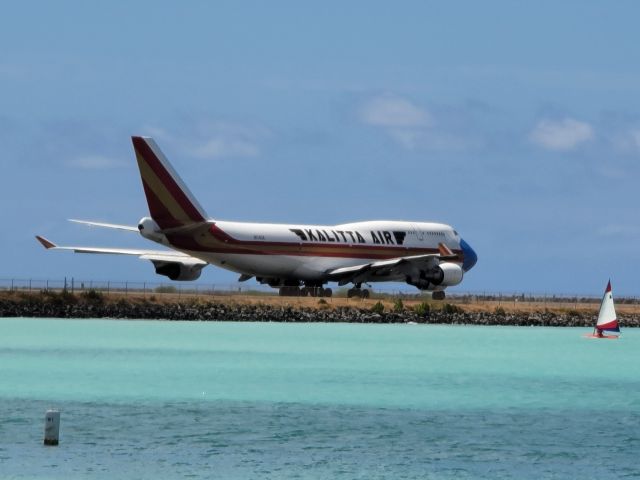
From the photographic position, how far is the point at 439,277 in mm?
98688

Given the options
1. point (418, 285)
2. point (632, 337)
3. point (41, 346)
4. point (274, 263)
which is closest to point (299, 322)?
point (274, 263)

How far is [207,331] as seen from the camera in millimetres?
82750

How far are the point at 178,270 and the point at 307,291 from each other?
29.0ft

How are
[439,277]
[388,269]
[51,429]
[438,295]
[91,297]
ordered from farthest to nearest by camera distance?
[438,295], [439,277], [388,269], [91,297], [51,429]

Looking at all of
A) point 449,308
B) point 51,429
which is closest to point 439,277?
point 449,308

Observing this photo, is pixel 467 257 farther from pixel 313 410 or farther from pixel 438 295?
pixel 313 410

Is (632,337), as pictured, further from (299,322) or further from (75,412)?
(75,412)

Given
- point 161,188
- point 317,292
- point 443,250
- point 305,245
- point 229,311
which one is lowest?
point 229,311

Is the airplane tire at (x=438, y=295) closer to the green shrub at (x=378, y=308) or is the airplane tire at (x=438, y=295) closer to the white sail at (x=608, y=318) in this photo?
the green shrub at (x=378, y=308)

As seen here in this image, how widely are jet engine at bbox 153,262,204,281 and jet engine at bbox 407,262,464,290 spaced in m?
14.4

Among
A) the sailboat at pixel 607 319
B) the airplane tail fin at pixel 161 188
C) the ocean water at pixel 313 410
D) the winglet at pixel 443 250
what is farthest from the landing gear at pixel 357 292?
the ocean water at pixel 313 410

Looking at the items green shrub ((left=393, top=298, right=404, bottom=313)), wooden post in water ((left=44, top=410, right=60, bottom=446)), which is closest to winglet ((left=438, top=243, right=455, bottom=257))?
green shrub ((left=393, top=298, right=404, bottom=313))

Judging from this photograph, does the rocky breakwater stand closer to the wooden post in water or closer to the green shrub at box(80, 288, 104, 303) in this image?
the green shrub at box(80, 288, 104, 303)

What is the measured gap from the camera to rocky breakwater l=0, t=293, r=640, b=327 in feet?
293
